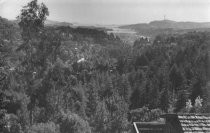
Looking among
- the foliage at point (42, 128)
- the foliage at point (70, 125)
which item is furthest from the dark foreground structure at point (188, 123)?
the foliage at point (70, 125)

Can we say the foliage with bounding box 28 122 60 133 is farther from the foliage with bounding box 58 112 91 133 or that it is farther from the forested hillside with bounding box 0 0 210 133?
the foliage with bounding box 58 112 91 133

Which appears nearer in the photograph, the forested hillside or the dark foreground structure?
the dark foreground structure

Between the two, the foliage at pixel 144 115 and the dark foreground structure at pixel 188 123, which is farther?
the foliage at pixel 144 115

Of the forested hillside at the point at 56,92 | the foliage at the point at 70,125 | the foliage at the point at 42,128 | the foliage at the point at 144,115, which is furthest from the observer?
the foliage at the point at 144,115

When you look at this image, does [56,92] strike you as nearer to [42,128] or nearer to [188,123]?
[42,128]

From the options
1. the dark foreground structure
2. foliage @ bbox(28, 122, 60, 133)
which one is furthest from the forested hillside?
the dark foreground structure

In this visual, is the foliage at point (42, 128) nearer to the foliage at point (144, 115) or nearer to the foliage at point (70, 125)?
the foliage at point (70, 125)

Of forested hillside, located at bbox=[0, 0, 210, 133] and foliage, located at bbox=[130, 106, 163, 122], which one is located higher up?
forested hillside, located at bbox=[0, 0, 210, 133]

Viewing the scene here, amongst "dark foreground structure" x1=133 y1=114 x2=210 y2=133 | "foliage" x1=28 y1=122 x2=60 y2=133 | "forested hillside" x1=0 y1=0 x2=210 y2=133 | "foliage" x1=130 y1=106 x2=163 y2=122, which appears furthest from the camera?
"foliage" x1=130 y1=106 x2=163 y2=122

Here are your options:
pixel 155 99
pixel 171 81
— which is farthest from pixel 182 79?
pixel 155 99

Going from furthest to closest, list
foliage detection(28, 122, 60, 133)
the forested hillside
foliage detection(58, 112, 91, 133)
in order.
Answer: foliage detection(58, 112, 91, 133) < the forested hillside < foliage detection(28, 122, 60, 133)

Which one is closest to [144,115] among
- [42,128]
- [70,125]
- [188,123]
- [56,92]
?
[56,92]

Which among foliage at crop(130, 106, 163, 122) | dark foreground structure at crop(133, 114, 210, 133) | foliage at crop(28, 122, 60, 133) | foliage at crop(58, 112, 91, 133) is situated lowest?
foliage at crop(130, 106, 163, 122)
